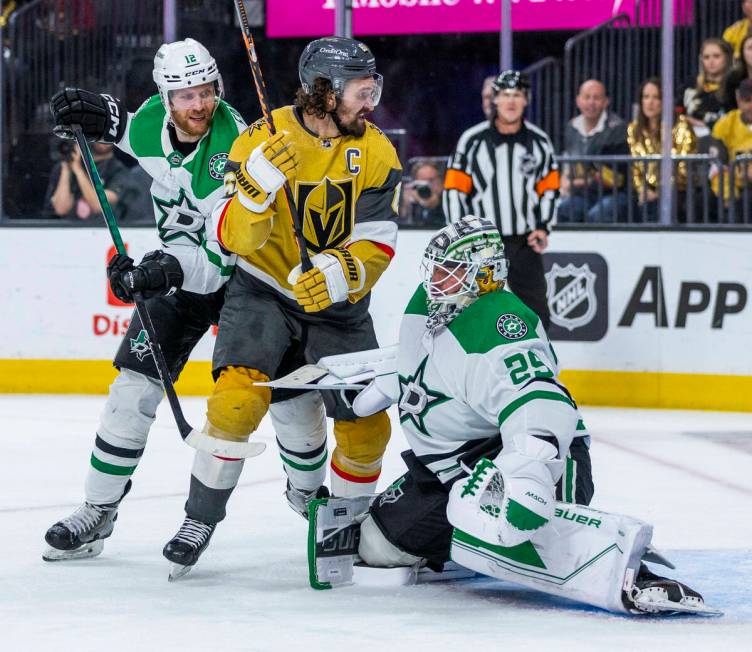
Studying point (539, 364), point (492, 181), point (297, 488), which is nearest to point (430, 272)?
point (539, 364)

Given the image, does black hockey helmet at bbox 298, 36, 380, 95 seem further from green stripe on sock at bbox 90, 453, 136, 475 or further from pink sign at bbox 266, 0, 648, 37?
pink sign at bbox 266, 0, 648, 37

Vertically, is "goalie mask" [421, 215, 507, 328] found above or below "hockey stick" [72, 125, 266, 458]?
above

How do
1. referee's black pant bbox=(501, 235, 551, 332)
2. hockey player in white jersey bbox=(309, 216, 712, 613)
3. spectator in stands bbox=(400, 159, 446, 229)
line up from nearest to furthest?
1. hockey player in white jersey bbox=(309, 216, 712, 613)
2. referee's black pant bbox=(501, 235, 551, 332)
3. spectator in stands bbox=(400, 159, 446, 229)

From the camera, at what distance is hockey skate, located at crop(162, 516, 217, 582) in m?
3.12

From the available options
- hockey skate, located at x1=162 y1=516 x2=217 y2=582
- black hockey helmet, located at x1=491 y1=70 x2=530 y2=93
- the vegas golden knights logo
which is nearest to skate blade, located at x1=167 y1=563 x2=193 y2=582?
hockey skate, located at x1=162 y1=516 x2=217 y2=582

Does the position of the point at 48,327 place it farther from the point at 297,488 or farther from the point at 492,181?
the point at 297,488

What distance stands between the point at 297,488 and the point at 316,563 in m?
0.61

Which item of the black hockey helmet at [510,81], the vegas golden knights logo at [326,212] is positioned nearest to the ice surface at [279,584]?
the vegas golden knights logo at [326,212]

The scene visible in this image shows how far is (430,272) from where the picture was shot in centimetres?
295

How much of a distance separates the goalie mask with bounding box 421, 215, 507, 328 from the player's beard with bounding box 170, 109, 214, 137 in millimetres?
697

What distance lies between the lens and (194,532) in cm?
316

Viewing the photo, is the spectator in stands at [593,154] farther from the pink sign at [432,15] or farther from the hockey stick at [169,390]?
the hockey stick at [169,390]

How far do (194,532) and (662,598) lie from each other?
974 millimetres

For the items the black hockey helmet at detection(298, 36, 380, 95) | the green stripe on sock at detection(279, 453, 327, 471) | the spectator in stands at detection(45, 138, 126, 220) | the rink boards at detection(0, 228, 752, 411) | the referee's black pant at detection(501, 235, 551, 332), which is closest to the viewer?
the black hockey helmet at detection(298, 36, 380, 95)
